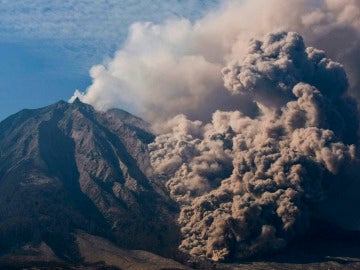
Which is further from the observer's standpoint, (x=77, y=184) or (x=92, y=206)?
(x=77, y=184)

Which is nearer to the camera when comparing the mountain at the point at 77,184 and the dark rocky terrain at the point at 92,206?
the dark rocky terrain at the point at 92,206

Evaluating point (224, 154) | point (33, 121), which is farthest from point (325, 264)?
point (33, 121)

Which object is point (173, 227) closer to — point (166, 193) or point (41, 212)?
point (166, 193)

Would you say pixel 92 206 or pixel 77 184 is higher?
pixel 77 184

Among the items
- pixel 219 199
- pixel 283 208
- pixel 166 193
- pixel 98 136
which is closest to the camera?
pixel 283 208
